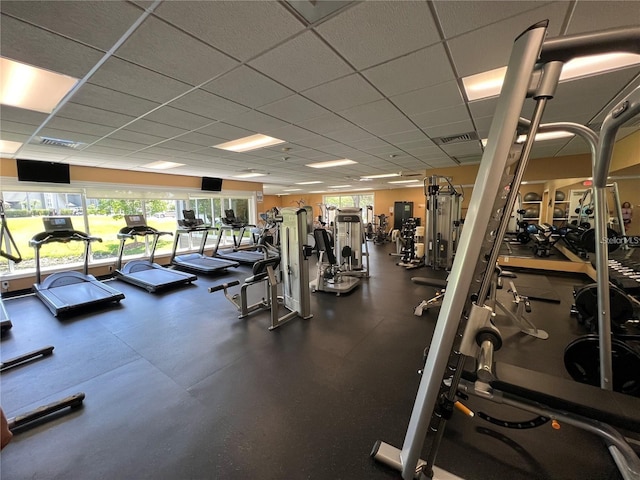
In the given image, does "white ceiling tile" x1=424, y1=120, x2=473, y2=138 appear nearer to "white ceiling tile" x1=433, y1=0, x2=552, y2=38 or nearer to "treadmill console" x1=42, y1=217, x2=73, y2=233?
"white ceiling tile" x1=433, y1=0, x2=552, y2=38

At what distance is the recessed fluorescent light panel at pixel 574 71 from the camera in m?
2.01

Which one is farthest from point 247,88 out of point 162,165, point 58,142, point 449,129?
point 162,165

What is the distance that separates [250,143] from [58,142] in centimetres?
275

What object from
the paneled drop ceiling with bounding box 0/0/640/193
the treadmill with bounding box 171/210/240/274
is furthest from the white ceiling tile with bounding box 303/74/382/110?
the treadmill with bounding box 171/210/240/274

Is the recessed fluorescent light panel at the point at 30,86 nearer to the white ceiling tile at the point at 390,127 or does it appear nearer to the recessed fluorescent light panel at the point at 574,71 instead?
the white ceiling tile at the point at 390,127

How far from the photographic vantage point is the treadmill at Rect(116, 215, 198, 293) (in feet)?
16.6

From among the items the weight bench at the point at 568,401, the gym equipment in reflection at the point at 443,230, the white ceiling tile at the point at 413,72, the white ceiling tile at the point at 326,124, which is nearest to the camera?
the weight bench at the point at 568,401

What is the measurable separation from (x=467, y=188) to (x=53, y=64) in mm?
8018

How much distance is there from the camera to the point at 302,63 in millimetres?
1881

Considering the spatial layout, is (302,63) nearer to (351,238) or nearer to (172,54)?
(172,54)

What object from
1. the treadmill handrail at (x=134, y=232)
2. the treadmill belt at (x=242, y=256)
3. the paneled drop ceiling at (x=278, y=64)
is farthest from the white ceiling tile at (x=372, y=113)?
the treadmill handrail at (x=134, y=232)

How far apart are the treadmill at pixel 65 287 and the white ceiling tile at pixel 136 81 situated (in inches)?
135

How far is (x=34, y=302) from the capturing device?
4520 millimetres

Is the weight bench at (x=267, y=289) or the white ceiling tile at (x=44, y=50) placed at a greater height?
the white ceiling tile at (x=44, y=50)
